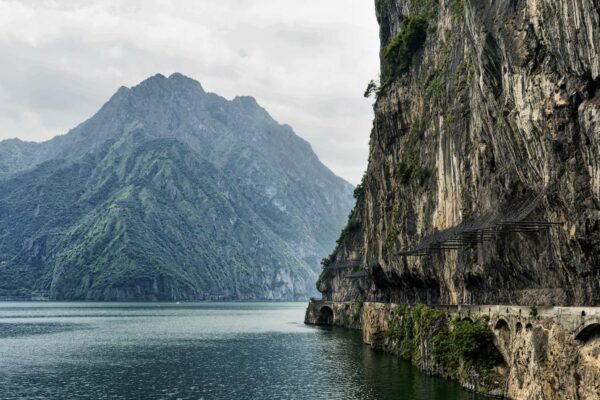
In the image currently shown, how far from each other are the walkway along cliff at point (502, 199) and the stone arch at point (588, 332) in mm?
80

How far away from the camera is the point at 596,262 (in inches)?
1882

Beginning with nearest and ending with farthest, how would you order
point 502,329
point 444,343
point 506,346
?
1. point 506,346
2. point 502,329
3. point 444,343

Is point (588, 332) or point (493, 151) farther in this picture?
point (493, 151)

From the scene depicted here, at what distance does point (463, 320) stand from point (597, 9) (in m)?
31.7

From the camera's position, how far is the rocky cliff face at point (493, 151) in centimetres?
4666

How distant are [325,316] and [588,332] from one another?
137m

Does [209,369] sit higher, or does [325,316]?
[325,316]

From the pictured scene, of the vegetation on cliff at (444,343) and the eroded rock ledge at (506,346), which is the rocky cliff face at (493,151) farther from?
the vegetation on cliff at (444,343)

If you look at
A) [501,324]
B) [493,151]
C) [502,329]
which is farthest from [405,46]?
[502,329]

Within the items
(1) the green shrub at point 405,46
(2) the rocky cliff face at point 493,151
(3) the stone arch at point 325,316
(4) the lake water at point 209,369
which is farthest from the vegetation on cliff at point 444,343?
(3) the stone arch at point 325,316

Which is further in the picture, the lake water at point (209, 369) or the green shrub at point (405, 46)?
the green shrub at point (405, 46)

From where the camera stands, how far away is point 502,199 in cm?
6162

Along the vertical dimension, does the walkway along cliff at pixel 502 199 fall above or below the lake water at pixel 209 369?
above

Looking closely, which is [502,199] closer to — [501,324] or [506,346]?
[501,324]
